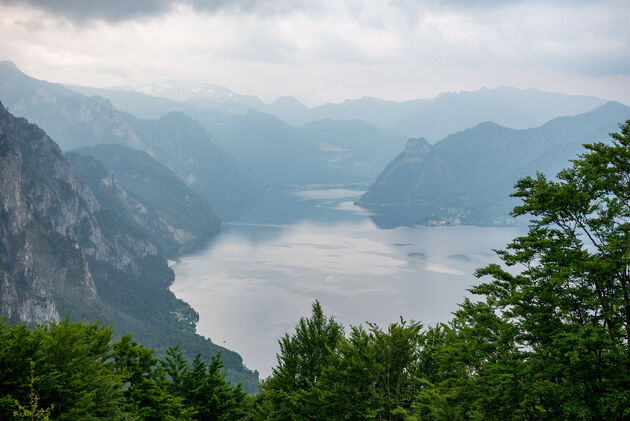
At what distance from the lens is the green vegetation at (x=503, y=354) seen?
1745 cm

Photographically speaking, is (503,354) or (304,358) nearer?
(503,354)

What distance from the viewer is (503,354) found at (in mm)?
20219

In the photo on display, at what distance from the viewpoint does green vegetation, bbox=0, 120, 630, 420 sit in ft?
57.3

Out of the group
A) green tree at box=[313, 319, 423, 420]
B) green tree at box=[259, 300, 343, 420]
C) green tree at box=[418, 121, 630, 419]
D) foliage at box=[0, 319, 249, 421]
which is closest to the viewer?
green tree at box=[418, 121, 630, 419]

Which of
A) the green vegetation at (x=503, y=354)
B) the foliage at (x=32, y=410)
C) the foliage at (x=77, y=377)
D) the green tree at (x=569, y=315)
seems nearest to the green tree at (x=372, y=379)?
the green vegetation at (x=503, y=354)

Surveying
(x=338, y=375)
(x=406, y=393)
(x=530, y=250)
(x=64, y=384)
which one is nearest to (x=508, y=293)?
(x=530, y=250)

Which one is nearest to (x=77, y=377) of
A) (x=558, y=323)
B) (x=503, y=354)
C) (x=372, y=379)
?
(x=372, y=379)

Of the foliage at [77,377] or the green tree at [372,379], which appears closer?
the foliage at [77,377]

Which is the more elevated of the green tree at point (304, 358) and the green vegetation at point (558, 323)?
the green vegetation at point (558, 323)

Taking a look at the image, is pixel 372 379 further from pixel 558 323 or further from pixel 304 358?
pixel 558 323

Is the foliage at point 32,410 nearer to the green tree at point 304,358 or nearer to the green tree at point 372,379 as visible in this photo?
the green tree at point 372,379

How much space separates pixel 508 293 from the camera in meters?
22.5

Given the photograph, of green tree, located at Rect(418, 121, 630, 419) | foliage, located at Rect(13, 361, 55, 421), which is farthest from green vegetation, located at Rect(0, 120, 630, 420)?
foliage, located at Rect(13, 361, 55, 421)

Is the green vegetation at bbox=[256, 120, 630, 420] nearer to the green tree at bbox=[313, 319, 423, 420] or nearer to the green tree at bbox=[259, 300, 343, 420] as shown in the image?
the green tree at bbox=[313, 319, 423, 420]
